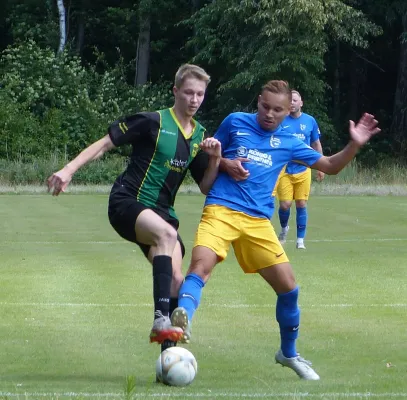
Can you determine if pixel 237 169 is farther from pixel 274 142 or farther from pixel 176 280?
pixel 176 280

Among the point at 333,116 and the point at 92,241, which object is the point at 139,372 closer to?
the point at 92,241

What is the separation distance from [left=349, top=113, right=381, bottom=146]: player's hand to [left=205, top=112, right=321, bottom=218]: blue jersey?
1.12ft

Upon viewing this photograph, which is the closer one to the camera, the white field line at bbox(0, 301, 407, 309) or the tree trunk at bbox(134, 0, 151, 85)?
the white field line at bbox(0, 301, 407, 309)

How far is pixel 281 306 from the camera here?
7504mm

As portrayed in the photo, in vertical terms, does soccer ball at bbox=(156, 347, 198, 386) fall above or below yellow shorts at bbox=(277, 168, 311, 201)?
above

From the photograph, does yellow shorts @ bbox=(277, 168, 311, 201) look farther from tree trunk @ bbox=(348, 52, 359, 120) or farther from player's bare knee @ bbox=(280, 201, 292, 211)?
tree trunk @ bbox=(348, 52, 359, 120)

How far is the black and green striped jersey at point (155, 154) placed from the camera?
24.5 feet

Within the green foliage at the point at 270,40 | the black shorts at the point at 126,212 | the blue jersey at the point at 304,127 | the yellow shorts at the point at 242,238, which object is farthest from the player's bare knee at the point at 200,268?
the green foliage at the point at 270,40

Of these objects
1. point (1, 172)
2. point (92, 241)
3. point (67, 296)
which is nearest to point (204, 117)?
point (1, 172)

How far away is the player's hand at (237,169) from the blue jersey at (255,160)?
1.7 inches

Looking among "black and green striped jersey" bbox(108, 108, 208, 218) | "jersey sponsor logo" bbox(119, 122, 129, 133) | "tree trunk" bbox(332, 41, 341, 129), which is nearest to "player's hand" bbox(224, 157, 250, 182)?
"black and green striped jersey" bbox(108, 108, 208, 218)

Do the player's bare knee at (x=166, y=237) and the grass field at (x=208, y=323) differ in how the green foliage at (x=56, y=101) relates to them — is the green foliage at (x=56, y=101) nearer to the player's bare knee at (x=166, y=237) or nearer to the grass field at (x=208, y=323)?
the grass field at (x=208, y=323)

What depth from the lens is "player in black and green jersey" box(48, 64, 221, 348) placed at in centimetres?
732

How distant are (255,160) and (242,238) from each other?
53cm
